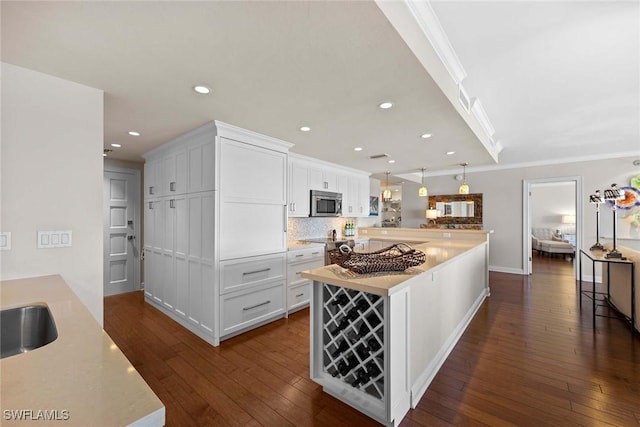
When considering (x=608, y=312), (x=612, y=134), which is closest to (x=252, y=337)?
(x=608, y=312)

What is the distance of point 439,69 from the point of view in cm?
196

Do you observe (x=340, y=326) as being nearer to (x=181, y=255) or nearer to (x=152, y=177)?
(x=181, y=255)

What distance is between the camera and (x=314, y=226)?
16.3 ft

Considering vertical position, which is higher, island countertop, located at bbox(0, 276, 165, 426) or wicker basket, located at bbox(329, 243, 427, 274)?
wicker basket, located at bbox(329, 243, 427, 274)

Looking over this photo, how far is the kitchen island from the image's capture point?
1.62m

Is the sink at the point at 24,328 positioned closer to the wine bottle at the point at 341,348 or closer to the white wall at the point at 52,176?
the white wall at the point at 52,176

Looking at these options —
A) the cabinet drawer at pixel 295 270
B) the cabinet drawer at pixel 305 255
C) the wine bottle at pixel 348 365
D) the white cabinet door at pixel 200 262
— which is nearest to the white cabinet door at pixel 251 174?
the white cabinet door at pixel 200 262

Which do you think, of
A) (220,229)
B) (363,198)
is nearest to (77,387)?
(220,229)

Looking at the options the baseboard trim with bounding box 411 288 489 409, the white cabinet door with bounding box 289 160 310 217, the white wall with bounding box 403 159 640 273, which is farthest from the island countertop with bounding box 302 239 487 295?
the white wall with bounding box 403 159 640 273

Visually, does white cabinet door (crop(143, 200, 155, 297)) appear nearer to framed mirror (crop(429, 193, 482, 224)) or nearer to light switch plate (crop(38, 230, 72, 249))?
light switch plate (crop(38, 230, 72, 249))

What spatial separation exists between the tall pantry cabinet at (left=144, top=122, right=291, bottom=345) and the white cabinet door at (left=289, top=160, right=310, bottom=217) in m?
0.60

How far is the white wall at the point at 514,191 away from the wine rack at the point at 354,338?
578 centimetres

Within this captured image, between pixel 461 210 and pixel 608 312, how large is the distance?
11.2 ft

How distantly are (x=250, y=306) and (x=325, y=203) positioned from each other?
223 cm
